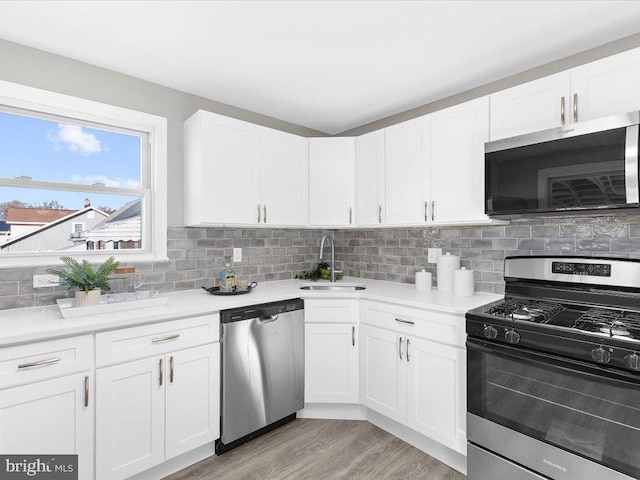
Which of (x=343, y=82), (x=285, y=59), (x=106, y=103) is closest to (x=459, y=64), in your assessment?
(x=343, y=82)

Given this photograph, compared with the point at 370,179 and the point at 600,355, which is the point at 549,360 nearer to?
the point at 600,355

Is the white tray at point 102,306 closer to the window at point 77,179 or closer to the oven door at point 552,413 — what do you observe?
the window at point 77,179

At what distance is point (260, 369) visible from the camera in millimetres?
2400

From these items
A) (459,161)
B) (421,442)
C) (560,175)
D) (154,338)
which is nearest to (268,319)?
(154,338)

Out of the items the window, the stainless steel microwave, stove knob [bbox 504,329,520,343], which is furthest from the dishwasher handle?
the stainless steel microwave

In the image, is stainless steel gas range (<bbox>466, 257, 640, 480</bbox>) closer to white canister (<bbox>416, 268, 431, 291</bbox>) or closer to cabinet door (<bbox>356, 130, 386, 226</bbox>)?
white canister (<bbox>416, 268, 431, 291</bbox>)

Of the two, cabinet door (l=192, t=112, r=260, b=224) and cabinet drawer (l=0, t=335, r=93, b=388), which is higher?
cabinet door (l=192, t=112, r=260, b=224)

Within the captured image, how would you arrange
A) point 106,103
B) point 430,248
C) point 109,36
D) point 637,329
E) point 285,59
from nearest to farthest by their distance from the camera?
point 637,329 < point 109,36 < point 285,59 < point 106,103 < point 430,248

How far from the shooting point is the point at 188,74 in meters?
2.41

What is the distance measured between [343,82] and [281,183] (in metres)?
0.91

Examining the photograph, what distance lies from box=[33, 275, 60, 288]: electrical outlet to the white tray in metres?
0.11

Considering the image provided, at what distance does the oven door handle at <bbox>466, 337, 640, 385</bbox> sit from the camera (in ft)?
4.80

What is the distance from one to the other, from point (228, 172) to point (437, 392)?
2.04m

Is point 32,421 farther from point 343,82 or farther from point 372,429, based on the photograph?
point 343,82
